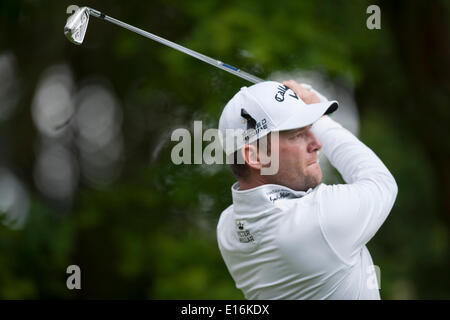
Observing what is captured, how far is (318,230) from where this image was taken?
2.15 meters

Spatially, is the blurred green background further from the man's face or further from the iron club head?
the man's face

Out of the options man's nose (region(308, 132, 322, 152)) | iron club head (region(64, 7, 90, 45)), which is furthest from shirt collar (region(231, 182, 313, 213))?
iron club head (region(64, 7, 90, 45))

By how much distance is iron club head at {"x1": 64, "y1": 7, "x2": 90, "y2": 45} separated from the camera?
8.55ft

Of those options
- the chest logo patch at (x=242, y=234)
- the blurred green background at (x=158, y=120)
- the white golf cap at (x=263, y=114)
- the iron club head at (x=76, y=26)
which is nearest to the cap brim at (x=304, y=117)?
the white golf cap at (x=263, y=114)

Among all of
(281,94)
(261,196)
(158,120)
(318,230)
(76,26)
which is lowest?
(318,230)

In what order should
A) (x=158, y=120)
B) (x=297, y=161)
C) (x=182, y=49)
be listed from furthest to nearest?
(x=158, y=120) < (x=182, y=49) < (x=297, y=161)

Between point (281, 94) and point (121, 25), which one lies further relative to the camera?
point (121, 25)

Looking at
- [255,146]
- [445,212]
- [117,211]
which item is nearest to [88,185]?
[117,211]

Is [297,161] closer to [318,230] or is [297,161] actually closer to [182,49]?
[318,230]

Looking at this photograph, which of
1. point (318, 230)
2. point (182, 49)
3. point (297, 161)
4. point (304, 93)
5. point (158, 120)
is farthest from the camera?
point (158, 120)

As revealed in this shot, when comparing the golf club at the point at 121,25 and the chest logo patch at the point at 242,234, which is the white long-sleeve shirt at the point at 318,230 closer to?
the chest logo patch at the point at 242,234

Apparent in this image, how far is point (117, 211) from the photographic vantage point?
705 cm

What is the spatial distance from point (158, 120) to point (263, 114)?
187 inches

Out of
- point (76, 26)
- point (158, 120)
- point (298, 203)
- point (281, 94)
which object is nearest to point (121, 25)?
point (76, 26)
